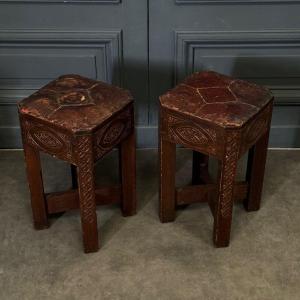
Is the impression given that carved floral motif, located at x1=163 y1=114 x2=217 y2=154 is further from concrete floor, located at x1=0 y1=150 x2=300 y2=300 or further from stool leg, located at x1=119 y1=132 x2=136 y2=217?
concrete floor, located at x1=0 y1=150 x2=300 y2=300

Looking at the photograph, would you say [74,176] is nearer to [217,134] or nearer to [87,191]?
[87,191]

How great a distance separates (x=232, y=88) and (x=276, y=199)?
0.49 meters

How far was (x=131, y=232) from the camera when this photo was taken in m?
1.89

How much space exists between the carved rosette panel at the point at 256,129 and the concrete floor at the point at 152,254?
1.12 ft

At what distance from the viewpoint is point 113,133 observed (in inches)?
66.6

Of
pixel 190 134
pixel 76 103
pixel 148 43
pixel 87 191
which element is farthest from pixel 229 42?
pixel 87 191

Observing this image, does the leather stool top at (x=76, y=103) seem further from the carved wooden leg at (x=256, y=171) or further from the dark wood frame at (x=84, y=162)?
the carved wooden leg at (x=256, y=171)

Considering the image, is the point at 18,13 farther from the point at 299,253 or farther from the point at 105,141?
Answer: the point at 299,253

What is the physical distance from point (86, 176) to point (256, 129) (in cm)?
51

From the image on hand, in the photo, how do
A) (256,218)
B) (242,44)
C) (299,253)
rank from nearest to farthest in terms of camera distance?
(299,253), (256,218), (242,44)

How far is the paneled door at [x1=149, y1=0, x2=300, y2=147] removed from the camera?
201 centimetres

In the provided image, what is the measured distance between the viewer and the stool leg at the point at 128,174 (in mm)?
1812

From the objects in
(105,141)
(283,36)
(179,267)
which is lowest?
(179,267)

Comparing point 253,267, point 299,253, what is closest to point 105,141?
point 253,267
